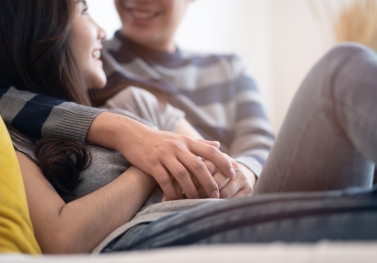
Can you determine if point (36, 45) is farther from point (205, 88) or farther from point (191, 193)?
point (205, 88)

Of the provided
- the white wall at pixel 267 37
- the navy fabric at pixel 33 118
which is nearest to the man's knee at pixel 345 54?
the navy fabric at pixel 33 118

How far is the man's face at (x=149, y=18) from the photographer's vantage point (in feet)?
5.76

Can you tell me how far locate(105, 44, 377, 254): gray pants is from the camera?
1.97 feet

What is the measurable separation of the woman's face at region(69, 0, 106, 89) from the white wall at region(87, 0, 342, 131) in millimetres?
1211

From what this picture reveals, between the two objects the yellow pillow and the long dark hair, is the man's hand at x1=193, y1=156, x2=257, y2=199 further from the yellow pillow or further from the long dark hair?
the long dark hair

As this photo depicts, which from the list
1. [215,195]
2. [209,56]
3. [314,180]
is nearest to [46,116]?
[215,195]

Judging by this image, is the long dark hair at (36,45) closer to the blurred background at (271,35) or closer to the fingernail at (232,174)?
the fingernail at (232,174)

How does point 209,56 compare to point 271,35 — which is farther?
point 271,35

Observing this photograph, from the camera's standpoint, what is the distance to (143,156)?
975 mm

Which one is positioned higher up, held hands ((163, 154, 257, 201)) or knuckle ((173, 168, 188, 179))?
knuckle ((173, 168, 188, 179))

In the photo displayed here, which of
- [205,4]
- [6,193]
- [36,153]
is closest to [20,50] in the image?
[36,153]

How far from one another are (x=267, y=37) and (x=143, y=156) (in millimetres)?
2092

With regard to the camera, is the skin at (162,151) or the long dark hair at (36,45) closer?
the skin at (162,151)

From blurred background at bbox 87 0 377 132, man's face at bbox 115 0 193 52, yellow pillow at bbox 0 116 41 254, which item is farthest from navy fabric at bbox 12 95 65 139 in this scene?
blurred background at bbox 87 0 377 132
